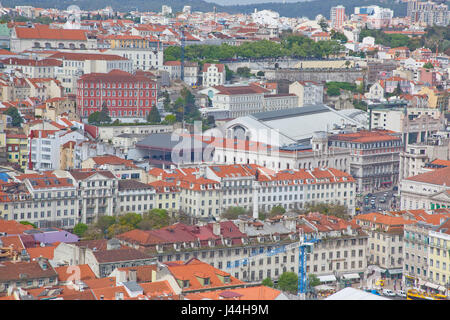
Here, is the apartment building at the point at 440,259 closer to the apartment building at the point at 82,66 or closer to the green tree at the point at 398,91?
the apartment building at the point at 82,66

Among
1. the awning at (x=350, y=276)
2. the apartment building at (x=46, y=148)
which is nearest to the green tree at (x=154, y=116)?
the apartment building at (x=46, y=148)

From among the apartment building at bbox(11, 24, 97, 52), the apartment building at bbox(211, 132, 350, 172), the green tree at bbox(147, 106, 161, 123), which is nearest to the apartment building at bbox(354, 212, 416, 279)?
the apartment building at bbox(211, 132, 350, 172)

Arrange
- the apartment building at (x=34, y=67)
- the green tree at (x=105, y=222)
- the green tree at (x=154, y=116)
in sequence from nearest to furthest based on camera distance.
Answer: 1. the green tree at (x=105, y=222)
2. the green tree at (x=154, y=116)
3. the apartment building at (x=34, y=67)

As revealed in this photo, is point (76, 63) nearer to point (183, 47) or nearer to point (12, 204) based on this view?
point (183, 47)

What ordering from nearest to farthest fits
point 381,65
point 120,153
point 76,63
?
point 120,153 → point 76,63 → point 381,65

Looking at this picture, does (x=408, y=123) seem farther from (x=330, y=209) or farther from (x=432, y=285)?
(x=432, y=285)

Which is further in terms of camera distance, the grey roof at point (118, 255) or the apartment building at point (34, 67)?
the apartment building at point (34, 67)
